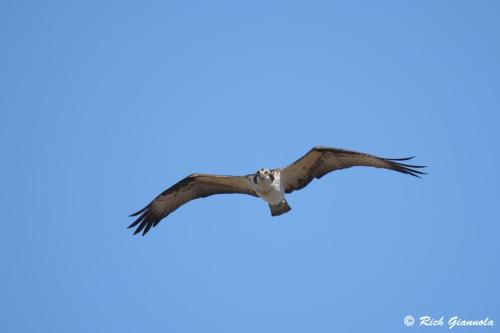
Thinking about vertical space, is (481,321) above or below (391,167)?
below

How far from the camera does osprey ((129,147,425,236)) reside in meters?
17.3

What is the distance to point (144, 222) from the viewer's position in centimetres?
1859

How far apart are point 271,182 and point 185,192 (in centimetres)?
258

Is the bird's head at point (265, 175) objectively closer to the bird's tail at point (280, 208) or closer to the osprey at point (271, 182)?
the osprey at point (271, 182)

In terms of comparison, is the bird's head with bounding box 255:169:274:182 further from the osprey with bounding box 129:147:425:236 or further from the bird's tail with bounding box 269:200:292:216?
the bird's tail with bounding box 269:200:292:216

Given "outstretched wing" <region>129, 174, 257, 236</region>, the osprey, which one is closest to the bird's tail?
the osprey

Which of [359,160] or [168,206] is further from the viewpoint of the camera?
[168,206]

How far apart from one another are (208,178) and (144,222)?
192cm

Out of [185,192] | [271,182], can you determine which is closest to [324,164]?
[271,182]

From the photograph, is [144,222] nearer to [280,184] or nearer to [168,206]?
[168,206]

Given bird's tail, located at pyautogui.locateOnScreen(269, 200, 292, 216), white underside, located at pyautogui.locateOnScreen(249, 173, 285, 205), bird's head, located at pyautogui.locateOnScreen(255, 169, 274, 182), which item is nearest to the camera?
bird's head, located at pyautogui.locateOnScreen(255, 169, 274, 182)

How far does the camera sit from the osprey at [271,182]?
56.7 ft

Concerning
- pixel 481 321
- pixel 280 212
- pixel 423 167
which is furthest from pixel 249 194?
pixel 481 321

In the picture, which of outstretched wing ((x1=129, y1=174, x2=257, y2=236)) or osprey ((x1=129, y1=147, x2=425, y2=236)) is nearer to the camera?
osprey ((x1=129, y1=147, x2=425, y2=236))
